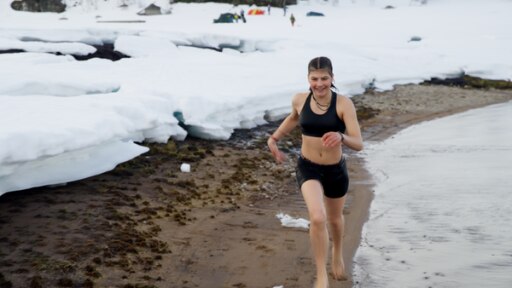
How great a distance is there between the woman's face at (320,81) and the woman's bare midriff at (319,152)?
0.41 metres

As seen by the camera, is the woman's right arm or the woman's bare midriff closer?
the woman's bare midriff

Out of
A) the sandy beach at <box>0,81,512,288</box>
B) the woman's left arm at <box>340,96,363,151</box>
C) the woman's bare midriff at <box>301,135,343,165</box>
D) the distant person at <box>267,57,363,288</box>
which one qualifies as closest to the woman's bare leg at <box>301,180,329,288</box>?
the distant person at <box>267,57,363,288</box>

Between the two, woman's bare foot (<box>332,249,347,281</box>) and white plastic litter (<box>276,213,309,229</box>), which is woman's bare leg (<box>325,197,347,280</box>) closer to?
woman's bare foot (<box>332,249,347,281</box>)

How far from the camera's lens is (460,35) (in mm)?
39938

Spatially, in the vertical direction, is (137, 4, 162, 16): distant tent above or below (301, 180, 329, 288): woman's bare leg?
below

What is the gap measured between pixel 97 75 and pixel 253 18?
3709 cm

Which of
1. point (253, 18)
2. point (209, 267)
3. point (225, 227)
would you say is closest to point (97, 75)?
point (225, 227)

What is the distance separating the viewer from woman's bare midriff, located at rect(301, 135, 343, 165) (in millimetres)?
5148

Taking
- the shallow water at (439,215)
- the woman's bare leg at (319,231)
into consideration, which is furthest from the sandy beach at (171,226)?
the woman's bare leg at (319,231)

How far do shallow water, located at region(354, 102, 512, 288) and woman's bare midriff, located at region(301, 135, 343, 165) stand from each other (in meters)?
1.31

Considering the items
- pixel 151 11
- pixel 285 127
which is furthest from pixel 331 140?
pixel 151 11

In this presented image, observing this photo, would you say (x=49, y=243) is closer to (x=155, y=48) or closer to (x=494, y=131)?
(x=494, y=131)

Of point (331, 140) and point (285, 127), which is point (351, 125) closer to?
point (331, 140)

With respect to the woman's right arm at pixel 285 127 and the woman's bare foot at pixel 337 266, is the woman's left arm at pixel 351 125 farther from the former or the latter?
the woman's bare foot at pixel 337 266
